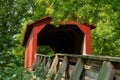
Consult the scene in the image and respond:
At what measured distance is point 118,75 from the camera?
10.6ft

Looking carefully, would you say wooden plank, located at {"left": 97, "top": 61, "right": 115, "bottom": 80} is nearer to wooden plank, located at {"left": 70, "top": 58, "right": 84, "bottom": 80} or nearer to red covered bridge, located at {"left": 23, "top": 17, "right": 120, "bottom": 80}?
red covered bridge, located at {"left": 23, "top": 17, "right": 120, "bottom": 80}

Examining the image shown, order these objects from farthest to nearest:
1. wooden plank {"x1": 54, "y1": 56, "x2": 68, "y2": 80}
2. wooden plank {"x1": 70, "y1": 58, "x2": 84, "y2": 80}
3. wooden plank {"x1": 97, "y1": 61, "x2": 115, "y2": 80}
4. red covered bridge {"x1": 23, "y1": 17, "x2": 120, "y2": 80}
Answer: wooden plank {"x1": 54, "y1": 56, "x2": 68, "y2": 80} → wooden plank {"x1": 70, "y1": 58, "x2": 84, "y2": 80} → red covered bridge {"x1": 23, "y1": 17, "x2": 120, "y2": 80} → wooden plank {"x1": 97, "y1": 61, "x2": 115, "y2": 80}

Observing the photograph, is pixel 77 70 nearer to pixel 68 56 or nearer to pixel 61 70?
pixel 61 70

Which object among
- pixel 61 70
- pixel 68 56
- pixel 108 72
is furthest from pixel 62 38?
pixel 108 72

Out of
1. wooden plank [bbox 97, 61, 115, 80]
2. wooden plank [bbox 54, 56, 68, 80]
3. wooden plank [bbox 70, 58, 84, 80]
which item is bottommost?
wooden plank [bbox 54, 56, 68, 80]

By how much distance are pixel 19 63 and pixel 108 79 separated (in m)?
1.52

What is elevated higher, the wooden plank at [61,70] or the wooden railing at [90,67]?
the wooden railing at [90,67]

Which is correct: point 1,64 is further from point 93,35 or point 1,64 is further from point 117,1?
point 93,35

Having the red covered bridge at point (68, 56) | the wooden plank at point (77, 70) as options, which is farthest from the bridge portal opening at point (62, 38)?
the wooden plank at point (77, 70)

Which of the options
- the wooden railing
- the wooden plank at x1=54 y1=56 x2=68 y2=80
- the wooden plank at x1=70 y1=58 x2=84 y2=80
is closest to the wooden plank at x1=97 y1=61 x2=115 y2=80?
the wooden railing

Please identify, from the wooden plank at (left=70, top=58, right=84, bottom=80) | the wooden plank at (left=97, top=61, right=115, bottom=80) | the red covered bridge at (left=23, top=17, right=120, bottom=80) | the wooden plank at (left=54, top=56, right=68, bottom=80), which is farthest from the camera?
the wooden plank at (left=54, top=56, right=68, bottom=80)

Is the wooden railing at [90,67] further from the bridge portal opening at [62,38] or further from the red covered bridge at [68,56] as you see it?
the bridge portal opening at [62,38]

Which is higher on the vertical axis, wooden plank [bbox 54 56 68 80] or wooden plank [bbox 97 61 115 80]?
wooden plank [bbox 97 61 115 80]

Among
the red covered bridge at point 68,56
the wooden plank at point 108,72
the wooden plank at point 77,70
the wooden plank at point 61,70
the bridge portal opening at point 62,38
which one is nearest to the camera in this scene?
the wooden plank at point 108,72
